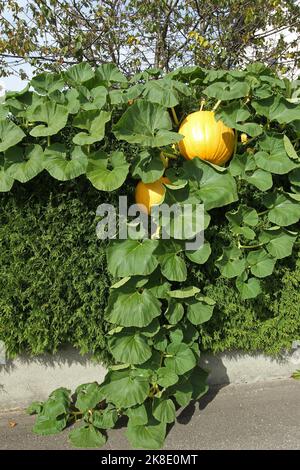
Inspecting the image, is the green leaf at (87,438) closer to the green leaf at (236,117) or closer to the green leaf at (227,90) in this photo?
the green leaf at (236,117)

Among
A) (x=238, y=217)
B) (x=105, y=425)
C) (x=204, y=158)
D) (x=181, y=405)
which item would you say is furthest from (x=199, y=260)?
(x=105, y=425)

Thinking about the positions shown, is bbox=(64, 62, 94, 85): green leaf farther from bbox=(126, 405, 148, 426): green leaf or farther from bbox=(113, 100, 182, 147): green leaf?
bbox=(126, 405, 148, 426): green leaf

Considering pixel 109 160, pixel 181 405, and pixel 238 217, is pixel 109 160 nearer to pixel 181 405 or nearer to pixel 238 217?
pixel 238 217

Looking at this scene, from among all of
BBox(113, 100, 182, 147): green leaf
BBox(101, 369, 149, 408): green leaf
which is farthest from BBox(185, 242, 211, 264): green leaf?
BBox(101, 369, 149, 408): green leaf

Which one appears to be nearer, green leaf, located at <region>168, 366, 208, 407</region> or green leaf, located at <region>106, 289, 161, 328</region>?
green leaf, located at <region>106, 289, 161, 328</region>

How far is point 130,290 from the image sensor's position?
236 cm

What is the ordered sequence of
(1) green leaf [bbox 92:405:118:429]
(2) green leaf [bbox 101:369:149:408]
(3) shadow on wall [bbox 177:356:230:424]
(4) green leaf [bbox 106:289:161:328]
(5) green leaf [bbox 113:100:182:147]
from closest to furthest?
(5) green leaf [bbox 113:100:182:147], (4) green leaf [bbox 106:289:161:328], (2) green leaf [bbox 101:369:149:408], (1) green leaf [bbox 92:405:118:429], (3) shadow on wall [bbox 177:356:230:424]

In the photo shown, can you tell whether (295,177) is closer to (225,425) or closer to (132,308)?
(132,308)

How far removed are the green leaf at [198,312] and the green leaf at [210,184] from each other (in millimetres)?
599

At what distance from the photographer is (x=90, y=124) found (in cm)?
227

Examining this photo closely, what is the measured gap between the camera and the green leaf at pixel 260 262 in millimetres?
2539

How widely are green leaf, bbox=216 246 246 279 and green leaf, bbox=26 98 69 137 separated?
4.00 ft

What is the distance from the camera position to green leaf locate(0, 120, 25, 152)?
7.22ft

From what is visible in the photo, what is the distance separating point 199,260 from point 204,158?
59 cm
